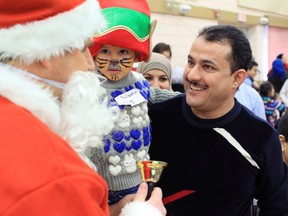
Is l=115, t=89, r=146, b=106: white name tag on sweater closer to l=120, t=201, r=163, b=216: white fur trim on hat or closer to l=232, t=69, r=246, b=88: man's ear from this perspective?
l=232, t=69, r=246, b=88: man's ear

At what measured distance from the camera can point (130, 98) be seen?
6.39 ft

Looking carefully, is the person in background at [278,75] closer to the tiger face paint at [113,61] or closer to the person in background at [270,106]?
the person in background at [270,106]

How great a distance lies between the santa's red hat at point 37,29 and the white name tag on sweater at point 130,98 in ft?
2.34

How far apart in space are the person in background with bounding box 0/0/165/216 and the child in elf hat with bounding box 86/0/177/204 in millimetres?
551

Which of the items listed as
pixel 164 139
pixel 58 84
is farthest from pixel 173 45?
pixel 58 84

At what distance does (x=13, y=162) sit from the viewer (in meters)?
0.90

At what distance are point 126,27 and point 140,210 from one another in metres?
1.02

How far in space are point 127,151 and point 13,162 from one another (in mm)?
1047

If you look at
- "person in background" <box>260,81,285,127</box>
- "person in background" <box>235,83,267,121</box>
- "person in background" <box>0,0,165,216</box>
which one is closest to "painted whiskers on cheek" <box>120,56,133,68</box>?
"person in background" <box>0,0,165,216</box>

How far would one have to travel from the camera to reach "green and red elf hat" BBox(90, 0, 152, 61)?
192 cm

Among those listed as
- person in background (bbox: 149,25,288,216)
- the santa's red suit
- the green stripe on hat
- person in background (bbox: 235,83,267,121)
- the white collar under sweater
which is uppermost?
the green stripe on hat

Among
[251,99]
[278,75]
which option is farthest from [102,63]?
[278,75]

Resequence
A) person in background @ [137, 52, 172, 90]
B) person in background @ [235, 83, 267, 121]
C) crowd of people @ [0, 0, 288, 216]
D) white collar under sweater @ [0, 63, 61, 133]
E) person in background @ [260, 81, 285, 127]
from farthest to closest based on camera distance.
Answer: person in background @ [260, 81, 285, 127]
person in background @ [235, 83, 267, 121]
person in background @ [137, 52, 172, 90]
crowd of people @ [0, 0, 288, 216]
white collar under sweater @ [0, 63, 61, 133]

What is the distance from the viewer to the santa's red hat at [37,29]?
1115 mm
